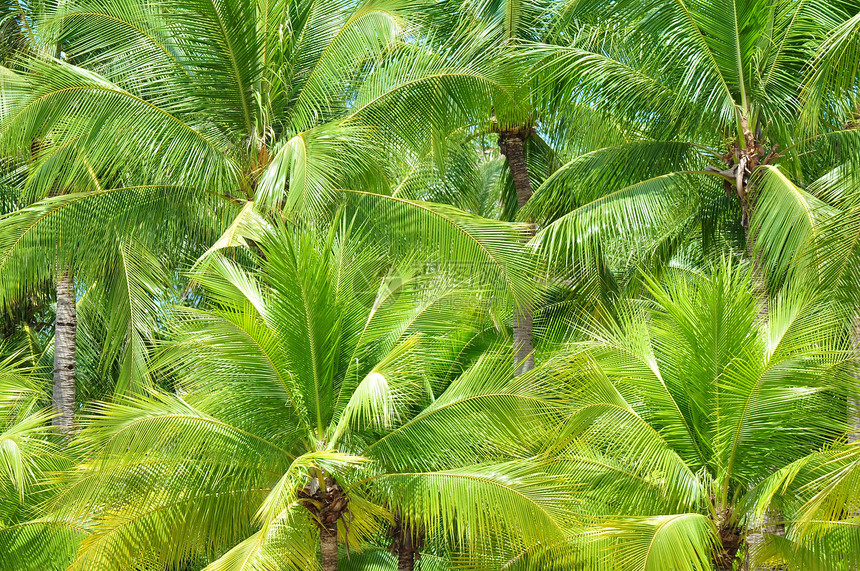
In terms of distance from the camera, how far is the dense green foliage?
7.64 metres

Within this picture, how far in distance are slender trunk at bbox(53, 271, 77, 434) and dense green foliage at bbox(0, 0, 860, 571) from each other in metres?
0.35

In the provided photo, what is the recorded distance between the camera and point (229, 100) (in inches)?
395

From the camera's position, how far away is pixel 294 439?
27.5 ft

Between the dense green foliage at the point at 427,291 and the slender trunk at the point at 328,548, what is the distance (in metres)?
0.04

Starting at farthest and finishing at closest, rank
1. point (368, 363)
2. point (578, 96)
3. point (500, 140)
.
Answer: point (500, 140) < point (578, 96) < point (368, 363)

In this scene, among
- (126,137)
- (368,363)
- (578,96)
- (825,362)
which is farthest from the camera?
(578,96)

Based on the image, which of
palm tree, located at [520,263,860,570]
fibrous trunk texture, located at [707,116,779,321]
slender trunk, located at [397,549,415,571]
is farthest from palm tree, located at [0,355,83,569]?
fibrous trunk texture, located at [707,116,779,321]

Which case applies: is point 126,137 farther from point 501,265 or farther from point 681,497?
point 681,497

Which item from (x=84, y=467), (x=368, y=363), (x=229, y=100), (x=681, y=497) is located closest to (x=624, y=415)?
(x=681, y=497)

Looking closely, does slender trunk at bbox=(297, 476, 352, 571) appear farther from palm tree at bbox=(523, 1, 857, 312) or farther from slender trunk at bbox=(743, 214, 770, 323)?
slender trunk at bbox=(743, 214, 770, 323)

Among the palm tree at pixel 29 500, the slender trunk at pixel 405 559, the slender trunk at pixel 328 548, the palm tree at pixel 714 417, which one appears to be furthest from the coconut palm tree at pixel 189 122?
the slender trunk at pixel 405 559

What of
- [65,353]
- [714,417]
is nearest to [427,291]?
[714,417]

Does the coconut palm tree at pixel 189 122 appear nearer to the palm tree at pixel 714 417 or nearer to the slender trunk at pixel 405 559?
the palm tree at pixel 714 417

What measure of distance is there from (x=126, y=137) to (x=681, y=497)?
22.0ft
